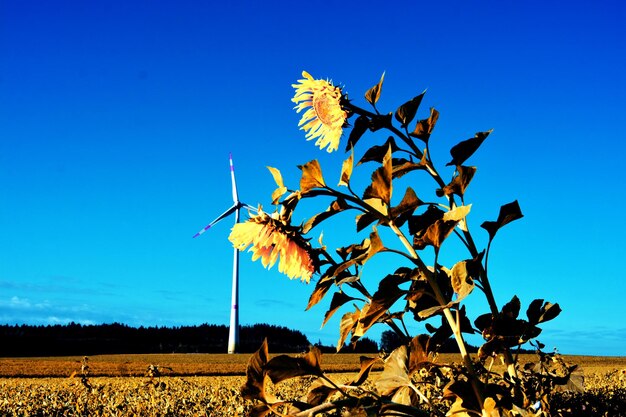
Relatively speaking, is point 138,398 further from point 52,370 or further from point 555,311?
point 52,370

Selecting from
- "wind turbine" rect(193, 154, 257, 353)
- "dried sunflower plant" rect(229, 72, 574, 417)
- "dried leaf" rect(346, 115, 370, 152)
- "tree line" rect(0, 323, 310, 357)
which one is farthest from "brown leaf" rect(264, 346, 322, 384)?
"tree line" rect(0, 323, 310, 357)

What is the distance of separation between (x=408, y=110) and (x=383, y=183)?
0.39 metres

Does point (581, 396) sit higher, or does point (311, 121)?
point (311, 121)

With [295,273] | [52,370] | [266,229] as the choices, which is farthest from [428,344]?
[52,370]

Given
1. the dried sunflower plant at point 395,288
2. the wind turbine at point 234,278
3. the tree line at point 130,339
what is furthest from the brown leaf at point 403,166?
the tree line at point 130,339

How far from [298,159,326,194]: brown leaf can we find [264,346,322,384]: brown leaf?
0.38 meters

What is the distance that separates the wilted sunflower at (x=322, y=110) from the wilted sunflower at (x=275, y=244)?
424 millimetres

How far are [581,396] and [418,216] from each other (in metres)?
4.55

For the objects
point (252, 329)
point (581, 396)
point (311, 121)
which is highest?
point (252, 329)

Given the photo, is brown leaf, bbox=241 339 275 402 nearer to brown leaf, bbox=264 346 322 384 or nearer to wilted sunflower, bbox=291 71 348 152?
brown leaf, bbox=264 346 322 384

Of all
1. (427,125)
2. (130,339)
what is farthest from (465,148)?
(130,339)

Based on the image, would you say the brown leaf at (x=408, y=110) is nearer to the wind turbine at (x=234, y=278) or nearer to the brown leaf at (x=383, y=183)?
the brown leaf at (x=383, y=183)

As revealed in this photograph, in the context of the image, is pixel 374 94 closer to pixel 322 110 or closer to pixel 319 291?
pixel 322 110

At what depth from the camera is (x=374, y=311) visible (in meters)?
1.35
